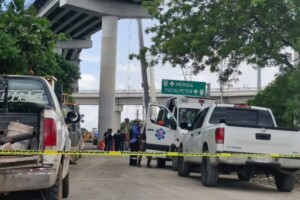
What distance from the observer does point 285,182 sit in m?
12.9

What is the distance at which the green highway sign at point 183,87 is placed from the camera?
29.3 meters

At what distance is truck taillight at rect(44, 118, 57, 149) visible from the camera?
6.75m

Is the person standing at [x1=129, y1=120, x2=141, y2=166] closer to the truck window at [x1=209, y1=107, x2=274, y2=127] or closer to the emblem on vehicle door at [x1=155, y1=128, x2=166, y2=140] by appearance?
the emblem on vehicle door at [x1=155, y1=128, x2=166, y2=140]

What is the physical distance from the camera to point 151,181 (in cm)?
1408

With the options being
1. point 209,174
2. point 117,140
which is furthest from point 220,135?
point 117,140

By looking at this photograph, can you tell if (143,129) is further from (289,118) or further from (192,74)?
(289,118)

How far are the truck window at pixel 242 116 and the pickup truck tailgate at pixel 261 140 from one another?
128 cm

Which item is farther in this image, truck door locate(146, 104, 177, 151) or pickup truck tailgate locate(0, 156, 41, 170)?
truck door locate(146, 104, 177, 151)

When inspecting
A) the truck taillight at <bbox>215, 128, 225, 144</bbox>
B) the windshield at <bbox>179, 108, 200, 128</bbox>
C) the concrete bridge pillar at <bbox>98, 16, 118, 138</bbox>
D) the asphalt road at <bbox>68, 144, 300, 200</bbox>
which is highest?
the concrete bridge pillar at <bbox>98, 16, 118, 138</bbox>

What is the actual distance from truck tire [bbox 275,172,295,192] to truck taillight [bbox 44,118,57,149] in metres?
7.56

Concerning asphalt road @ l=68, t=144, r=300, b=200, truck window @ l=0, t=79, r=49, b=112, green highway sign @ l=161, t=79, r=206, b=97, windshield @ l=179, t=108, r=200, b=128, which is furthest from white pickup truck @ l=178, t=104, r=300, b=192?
green highway sign @ l=161, t=79, r=206, b=97


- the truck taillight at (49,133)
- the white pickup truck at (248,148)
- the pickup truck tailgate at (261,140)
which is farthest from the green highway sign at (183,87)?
the truck taillight at (49,133)

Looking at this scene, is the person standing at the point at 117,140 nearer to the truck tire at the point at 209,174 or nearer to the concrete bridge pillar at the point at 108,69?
the truck tire at the point at 209,174

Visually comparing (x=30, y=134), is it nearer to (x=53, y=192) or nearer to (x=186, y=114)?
(x=53, y=192)
